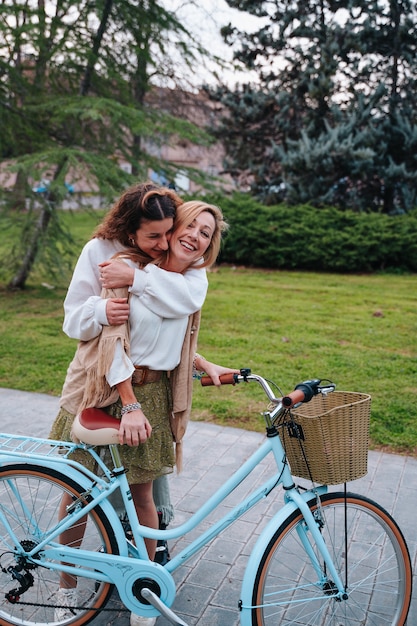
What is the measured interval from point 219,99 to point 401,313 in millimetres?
9890

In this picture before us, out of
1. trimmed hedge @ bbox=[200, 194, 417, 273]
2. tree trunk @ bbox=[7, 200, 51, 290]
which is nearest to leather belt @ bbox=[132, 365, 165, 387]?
tree trunk @ bbox=[7, 200, 51, 290]

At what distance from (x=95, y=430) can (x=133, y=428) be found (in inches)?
5.5

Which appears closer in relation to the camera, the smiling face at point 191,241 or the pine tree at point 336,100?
the smiling face at point 191,241

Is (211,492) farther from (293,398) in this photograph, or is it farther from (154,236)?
(154,236)

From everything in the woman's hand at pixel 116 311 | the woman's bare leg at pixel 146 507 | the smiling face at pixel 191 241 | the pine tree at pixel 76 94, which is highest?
the pine tree at pixel 76 94

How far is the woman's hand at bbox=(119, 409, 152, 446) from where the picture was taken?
7.67 ft

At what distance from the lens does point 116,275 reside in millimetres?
2371

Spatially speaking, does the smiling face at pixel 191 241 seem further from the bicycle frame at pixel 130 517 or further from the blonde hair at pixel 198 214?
the bicycle frame at pixel 130 517

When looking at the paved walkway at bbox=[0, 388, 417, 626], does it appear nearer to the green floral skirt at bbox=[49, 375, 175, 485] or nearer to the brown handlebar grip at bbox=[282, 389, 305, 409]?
the green floral skirt at bbox=[49, 375, 175, 485]

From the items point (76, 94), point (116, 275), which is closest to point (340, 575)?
point (116, 275)

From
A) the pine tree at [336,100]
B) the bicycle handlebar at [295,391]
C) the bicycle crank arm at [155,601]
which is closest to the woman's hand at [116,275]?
the bicycle handlebar at [295,391]

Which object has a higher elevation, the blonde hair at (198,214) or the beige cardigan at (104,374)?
the blonde hair at (198,214)

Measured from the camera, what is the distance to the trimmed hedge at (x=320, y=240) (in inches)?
507

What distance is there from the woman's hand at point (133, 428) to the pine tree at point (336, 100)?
13.6 metres
